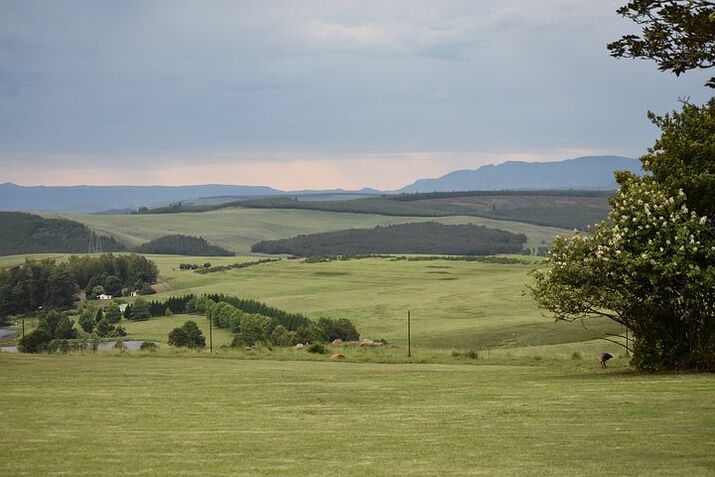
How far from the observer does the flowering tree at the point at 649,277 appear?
27.5 meters

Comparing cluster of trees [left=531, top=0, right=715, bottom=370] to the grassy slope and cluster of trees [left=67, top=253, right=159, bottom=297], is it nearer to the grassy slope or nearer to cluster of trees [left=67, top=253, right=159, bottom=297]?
the grassy slope

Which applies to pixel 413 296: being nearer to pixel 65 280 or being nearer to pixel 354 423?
pixel 65 280

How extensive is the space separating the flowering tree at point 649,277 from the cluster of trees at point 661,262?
0.09ft

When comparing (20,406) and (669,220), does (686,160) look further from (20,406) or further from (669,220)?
(20,406)

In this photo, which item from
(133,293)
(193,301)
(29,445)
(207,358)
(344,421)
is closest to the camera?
(29,445)

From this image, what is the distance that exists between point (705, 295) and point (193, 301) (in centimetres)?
10013

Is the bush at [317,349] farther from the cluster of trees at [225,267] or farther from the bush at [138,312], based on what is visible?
the cluster of trees at [225,267]

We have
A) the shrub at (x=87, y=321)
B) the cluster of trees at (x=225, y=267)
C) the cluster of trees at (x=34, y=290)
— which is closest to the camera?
the shrub at (x=87, y=321)

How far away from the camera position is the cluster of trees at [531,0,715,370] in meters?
27.6

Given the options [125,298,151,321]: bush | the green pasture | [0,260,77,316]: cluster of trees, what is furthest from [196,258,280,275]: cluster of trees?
[125,298,151,321]: bush

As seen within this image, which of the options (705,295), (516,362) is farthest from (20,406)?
(516,362)

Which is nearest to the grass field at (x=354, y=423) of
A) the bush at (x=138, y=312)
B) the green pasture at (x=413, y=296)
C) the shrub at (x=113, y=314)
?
the green pasture at (x=413, y=296)

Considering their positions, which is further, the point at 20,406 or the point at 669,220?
the point at 669,220

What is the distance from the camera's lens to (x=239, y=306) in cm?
11506
